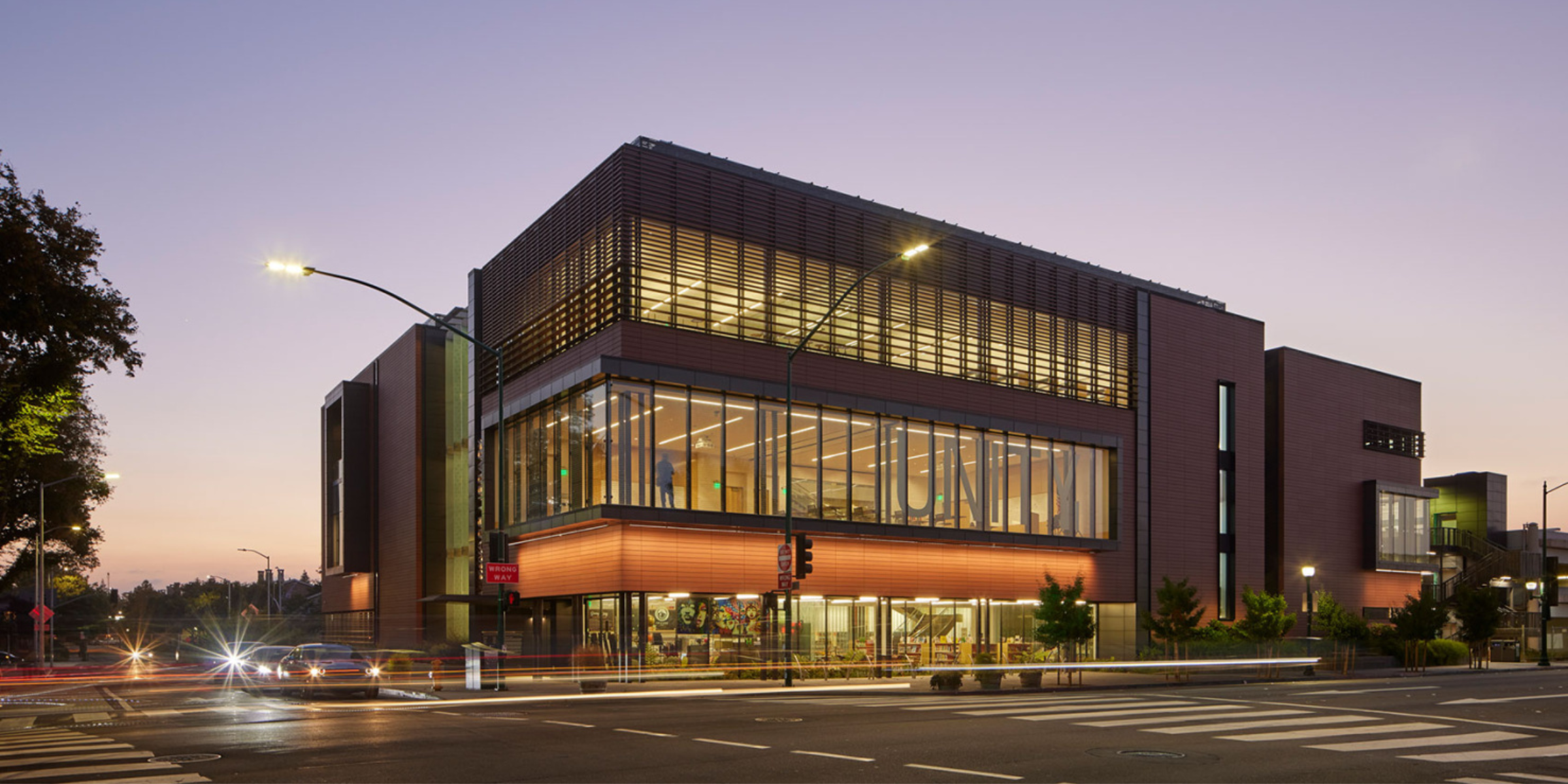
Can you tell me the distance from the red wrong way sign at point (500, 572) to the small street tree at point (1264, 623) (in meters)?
26.6

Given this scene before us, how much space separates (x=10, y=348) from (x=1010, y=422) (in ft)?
111

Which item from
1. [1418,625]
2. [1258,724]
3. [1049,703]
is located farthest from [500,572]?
[1418,625]

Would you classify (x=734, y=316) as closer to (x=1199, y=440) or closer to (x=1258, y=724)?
(x=1258, y=724)

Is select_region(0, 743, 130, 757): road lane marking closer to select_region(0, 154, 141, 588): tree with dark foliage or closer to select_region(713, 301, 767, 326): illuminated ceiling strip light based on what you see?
select_region(0, 154, 141, 588): tree with dark foliage

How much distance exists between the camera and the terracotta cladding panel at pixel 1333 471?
59.0 meters

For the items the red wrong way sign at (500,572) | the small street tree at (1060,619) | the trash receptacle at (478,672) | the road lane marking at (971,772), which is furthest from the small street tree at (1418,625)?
the road lane marking at (971,772)

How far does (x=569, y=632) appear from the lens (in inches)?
1700

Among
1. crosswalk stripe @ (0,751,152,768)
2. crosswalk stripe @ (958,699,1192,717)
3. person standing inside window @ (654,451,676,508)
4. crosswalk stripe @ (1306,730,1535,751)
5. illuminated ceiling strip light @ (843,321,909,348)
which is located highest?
illuminated ceiling strip light @ (843,321,909,348)

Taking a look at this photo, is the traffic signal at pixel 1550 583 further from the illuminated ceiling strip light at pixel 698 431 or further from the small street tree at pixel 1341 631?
the illuminated ceiling strip light at pixel 698 431

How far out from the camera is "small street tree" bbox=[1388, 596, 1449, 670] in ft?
149

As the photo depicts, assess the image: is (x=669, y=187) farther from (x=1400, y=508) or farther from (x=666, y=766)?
(x=1400, y=508)

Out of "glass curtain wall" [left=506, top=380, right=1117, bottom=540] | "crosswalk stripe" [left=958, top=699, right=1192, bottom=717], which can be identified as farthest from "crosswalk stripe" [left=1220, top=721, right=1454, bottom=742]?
"glass curtain wall" [left=506, top=380, right=1117, bottom=540]

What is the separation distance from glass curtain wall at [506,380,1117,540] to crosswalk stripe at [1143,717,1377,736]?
15.7 meters

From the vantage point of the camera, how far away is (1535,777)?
1280cm
